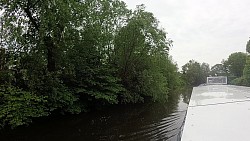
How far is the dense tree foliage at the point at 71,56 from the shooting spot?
13.2 meters

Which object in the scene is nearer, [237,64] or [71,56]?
[71,56]

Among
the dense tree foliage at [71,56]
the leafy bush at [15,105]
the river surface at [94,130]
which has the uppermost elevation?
the dense tree foliage at [71,56]

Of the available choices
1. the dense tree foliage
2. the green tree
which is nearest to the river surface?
the dense tree foliage

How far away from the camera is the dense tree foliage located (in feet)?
43.2

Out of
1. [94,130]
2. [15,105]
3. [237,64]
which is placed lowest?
[94,130]

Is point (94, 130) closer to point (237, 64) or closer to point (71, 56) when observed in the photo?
point (71, 56)

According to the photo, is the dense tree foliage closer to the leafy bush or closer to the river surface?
the leafy bush

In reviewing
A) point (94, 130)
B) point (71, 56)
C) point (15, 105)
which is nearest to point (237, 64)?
point (71, 56)

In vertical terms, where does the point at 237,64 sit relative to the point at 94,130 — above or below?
above

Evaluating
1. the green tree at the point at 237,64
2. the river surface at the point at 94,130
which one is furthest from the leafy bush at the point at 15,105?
the green tree at the point at 237,64

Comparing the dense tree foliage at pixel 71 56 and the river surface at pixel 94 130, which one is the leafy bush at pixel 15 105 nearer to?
the dense tree foliage at pixel 71 56

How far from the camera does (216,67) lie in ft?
352

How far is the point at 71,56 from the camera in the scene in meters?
17.5

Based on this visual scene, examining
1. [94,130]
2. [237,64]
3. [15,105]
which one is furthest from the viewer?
[237,64]
